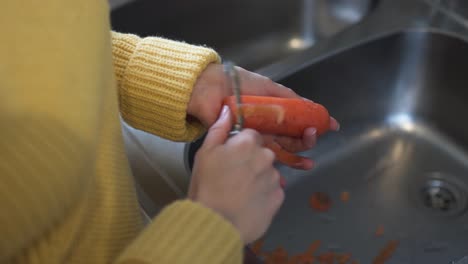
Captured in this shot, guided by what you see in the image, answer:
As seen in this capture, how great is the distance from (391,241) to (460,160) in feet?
0.61

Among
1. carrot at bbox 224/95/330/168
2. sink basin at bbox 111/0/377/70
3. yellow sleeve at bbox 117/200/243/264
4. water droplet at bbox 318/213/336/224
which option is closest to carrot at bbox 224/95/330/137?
carrot at bbox 224/95/330/168

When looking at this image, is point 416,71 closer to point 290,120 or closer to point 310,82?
point 310,82

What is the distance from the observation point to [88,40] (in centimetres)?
43

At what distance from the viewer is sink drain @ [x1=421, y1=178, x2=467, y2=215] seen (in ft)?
2.44

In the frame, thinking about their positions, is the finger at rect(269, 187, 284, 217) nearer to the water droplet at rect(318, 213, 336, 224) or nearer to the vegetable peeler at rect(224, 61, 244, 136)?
the vegetable peeler at rect(224, 61, 244, 136)

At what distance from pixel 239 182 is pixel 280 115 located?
0.10 meters

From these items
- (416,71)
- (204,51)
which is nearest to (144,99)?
(204,51)

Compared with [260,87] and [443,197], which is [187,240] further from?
[443,197]

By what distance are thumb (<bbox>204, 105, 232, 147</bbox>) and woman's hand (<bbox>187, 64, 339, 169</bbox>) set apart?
0.04m

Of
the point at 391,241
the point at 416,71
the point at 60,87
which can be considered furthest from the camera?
the point at 416,71

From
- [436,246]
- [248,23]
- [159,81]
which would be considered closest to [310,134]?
[159,81]

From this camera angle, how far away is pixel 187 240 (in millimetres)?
404

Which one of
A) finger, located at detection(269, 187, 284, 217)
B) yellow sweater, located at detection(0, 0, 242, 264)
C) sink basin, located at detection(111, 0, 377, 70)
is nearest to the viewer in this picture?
yellow sweater, located at detection(0, 0, 242, 264)

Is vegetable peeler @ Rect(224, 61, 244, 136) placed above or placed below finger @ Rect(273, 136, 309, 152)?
above
